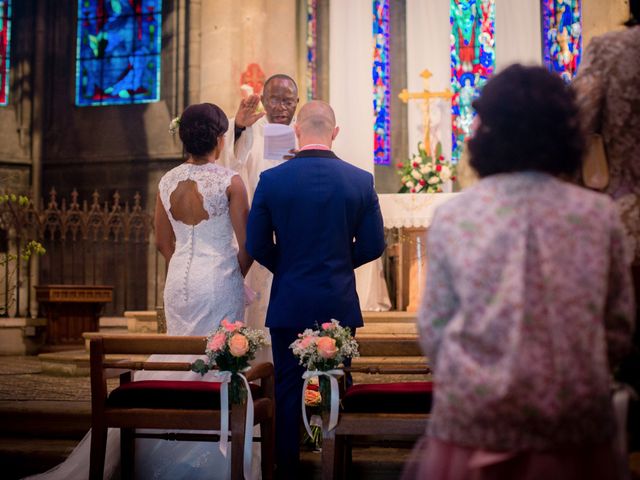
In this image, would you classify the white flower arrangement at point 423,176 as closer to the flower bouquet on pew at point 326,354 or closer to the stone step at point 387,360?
the stone step at point 387,360

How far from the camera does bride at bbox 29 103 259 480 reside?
14.6 feet

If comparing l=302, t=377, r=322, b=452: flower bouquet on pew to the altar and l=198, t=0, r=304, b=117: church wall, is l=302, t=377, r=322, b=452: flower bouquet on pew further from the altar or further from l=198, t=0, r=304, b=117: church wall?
l=198, t=0, r=304, b=117: church wall

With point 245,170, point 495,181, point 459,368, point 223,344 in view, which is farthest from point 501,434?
point 245,170

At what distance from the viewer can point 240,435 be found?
370 centimetres

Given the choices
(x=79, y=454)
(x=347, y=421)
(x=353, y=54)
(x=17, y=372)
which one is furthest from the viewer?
(x=353, y=54)

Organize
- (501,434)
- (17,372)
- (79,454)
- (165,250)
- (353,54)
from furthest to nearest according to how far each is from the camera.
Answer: (353,54)
(17,372)
(165,250)
(79,454)
(501,434)

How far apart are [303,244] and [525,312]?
2080 millimetres

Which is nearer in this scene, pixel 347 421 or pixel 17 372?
pixel 347 421

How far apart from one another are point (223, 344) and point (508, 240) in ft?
6.31

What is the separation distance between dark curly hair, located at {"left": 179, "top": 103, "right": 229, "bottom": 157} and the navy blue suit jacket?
1.98 feet

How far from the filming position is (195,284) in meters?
4.52

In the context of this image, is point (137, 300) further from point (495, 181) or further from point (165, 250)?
point (495, 181)

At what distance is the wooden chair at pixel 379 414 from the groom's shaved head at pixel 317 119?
115 centimetres

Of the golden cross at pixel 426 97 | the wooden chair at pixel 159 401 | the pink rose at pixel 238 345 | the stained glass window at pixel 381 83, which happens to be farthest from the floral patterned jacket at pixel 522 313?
the stained glass window at pixel 381 83
